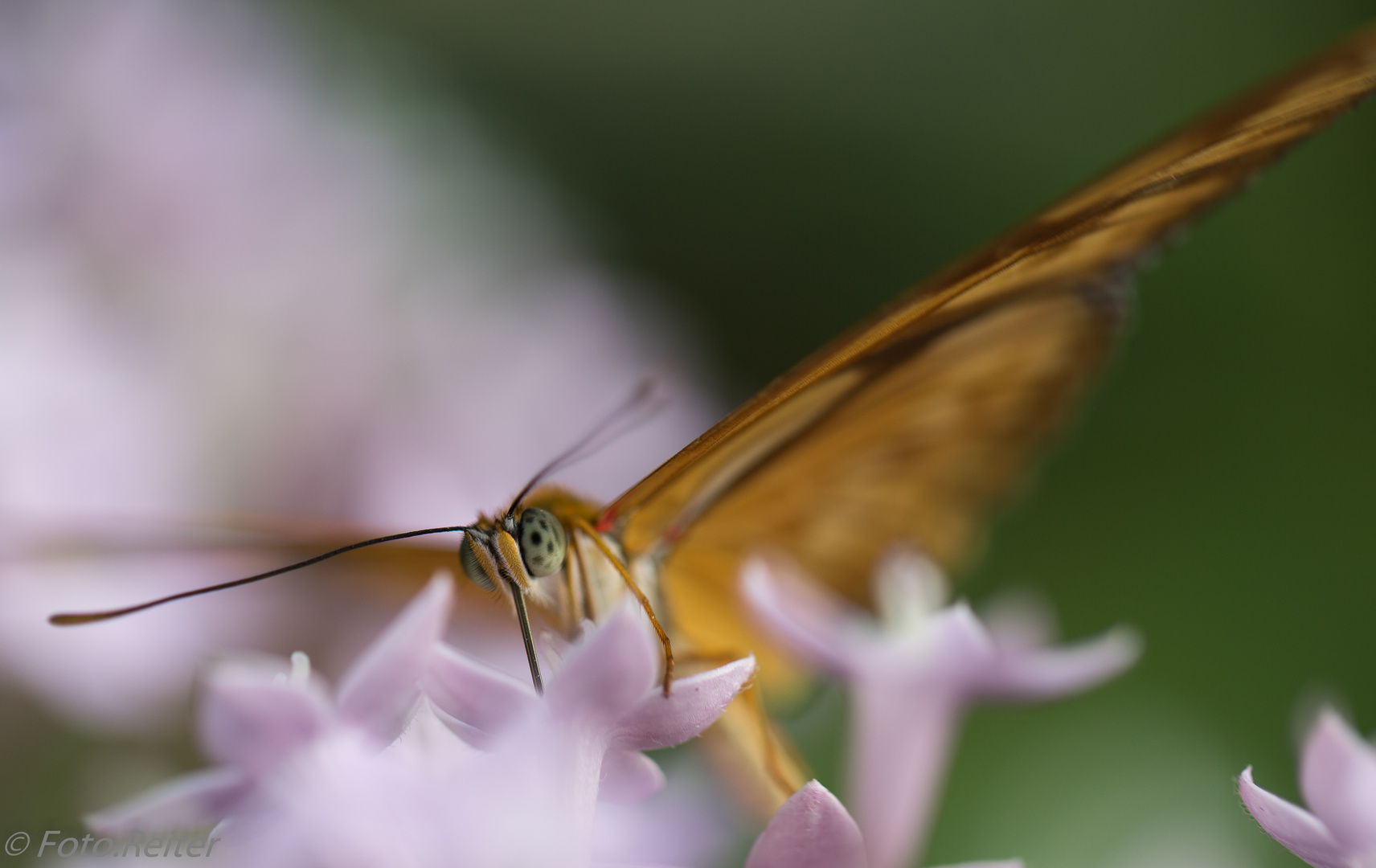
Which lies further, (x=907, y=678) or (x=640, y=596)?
(x=907, y=678)

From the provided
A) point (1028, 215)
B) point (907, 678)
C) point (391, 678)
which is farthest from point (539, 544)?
point (1028, 215)

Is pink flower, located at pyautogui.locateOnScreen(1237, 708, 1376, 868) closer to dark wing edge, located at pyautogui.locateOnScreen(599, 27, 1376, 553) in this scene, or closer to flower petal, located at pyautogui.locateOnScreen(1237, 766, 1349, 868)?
flower petal, located at pyautogui.locateOnScreen(1237, 766, 1349, 868)

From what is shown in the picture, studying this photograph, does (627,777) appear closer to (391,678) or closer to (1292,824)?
(391,678)

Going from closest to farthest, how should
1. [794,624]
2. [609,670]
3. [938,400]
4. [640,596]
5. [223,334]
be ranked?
[609,670] < [640,596] < [794,624] < [938,400] < [223,334]

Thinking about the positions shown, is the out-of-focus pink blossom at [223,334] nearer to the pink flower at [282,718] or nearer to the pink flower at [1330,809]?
the pink flower at [282,718]

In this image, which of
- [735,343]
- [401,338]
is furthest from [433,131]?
[735,343]

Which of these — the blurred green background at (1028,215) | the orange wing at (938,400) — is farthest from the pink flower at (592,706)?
the blurred green background at (1028,215)
